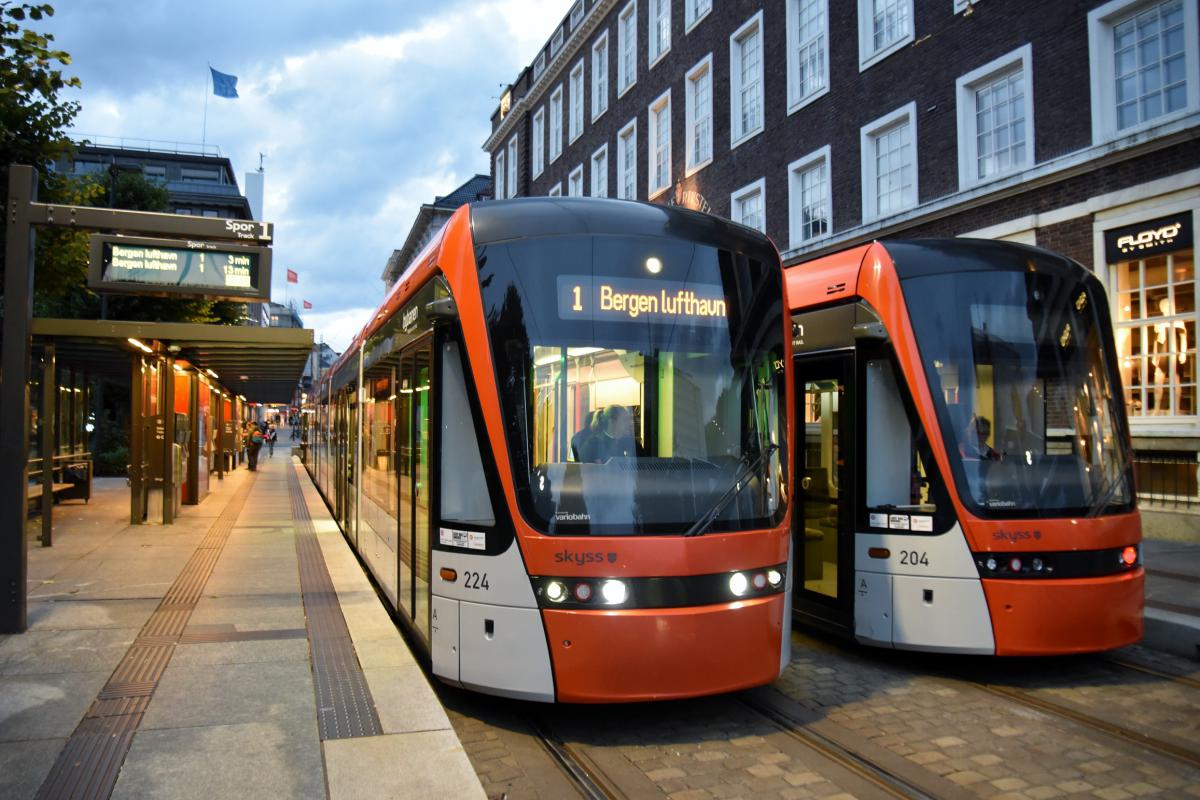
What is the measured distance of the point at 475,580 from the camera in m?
5.03

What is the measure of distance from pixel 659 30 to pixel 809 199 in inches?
432

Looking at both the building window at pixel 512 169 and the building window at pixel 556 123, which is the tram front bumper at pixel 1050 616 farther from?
the building window at pixel 512 169

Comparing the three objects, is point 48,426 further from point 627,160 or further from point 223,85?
point 223,85

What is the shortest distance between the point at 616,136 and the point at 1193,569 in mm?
25523

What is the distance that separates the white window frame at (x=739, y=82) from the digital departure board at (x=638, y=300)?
61.5ft

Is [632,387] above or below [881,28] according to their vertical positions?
below

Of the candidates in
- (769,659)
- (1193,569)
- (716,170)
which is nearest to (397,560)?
(769,659)

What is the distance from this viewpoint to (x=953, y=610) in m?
6.01

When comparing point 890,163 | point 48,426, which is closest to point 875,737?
point 48,426

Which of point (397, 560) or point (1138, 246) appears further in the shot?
point (1138, 246)

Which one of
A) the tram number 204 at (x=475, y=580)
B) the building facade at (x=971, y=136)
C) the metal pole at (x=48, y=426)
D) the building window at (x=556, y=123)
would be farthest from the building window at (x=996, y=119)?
the building window at (x=556, y=123)

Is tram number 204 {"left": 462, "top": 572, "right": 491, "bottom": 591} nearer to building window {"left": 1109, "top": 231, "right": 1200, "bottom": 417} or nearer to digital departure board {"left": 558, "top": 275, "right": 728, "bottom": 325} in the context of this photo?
digital departure board {"left": 558, "top": 275, "right": 728, "bottom": 325}

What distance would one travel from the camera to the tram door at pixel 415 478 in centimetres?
575

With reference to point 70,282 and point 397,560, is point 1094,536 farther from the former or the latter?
point 70,282
